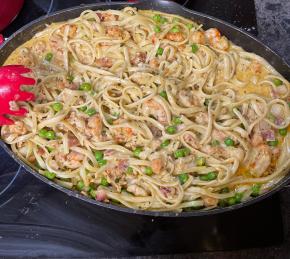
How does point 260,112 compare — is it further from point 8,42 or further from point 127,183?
point 8,42

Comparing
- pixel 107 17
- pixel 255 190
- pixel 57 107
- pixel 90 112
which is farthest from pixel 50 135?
pixel 255 190

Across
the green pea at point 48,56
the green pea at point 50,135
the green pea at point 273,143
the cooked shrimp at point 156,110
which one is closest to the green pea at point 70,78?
the green pea at point 48,56

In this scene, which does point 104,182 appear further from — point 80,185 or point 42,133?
point 42,133

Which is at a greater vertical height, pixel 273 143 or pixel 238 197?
pixel 273 143

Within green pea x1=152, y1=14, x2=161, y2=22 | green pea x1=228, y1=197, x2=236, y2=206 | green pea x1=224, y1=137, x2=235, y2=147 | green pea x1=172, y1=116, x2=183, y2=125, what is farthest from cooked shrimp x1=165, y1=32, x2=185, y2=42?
green pea x1=228, y1=197, x2=236, y2=206

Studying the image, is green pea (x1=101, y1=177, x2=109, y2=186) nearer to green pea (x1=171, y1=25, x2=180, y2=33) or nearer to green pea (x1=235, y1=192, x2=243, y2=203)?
green pea (x1=235, y1=192, x2=243, y2=203)

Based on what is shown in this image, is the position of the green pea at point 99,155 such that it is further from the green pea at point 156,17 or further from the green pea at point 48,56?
the green pea at point 156,17

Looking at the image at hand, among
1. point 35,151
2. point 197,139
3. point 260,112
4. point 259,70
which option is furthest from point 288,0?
point 35,151
